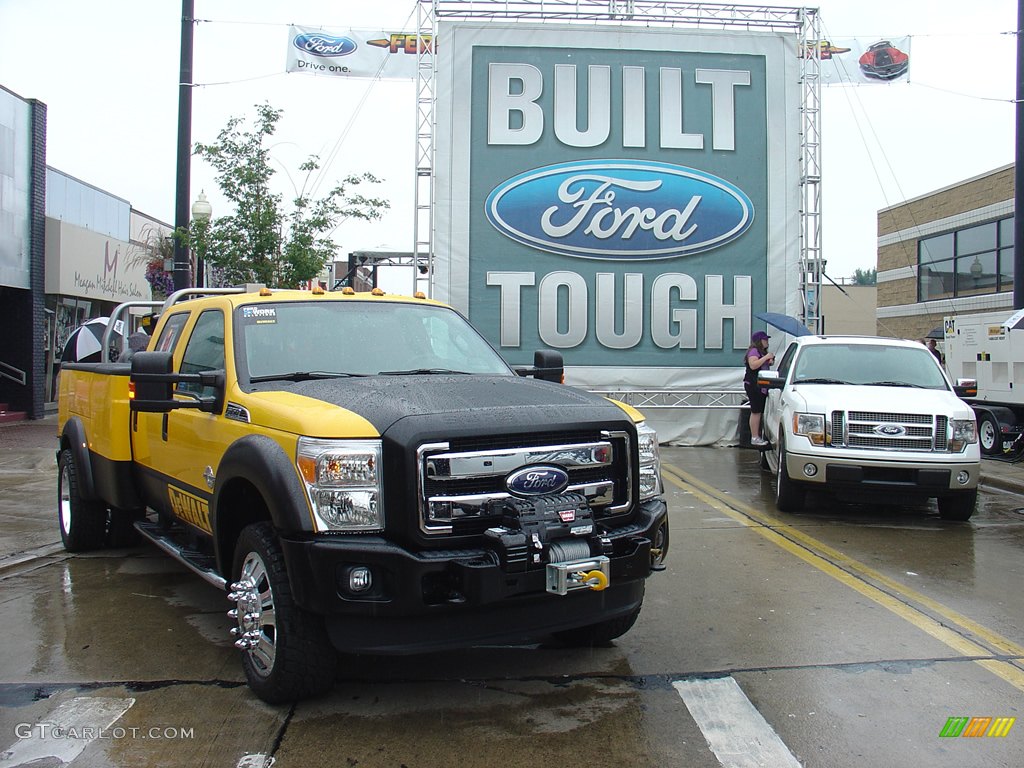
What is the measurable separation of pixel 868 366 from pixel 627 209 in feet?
20.2

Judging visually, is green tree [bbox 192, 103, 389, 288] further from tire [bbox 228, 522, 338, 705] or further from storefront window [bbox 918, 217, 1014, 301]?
storefront window [bbox 918, 217, 1014, 301]

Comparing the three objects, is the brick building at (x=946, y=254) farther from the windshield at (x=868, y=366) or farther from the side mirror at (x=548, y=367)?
the side mirror at (x=548, y=367)

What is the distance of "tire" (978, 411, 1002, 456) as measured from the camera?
13.9 meters

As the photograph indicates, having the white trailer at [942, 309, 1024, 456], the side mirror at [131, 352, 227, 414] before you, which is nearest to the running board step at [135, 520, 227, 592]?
the side mirror at [131, 352, 227, 414]

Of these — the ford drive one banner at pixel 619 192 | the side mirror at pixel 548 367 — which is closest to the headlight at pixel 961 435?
the side mirror at pixel 548 367

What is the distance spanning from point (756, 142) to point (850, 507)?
757cm

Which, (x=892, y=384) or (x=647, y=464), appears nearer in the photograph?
(x=647, y=464)

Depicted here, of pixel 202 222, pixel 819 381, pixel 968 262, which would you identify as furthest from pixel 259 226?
pixel 968 262

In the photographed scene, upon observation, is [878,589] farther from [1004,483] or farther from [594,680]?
[1004,483]

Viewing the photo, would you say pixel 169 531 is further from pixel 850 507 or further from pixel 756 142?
pixel 756 142

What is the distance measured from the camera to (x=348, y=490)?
3.78m

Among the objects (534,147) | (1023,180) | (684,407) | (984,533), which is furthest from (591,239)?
(984,533)

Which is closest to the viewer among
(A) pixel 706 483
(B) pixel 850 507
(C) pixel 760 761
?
(C) pixel 760 761

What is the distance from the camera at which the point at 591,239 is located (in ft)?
48.6
